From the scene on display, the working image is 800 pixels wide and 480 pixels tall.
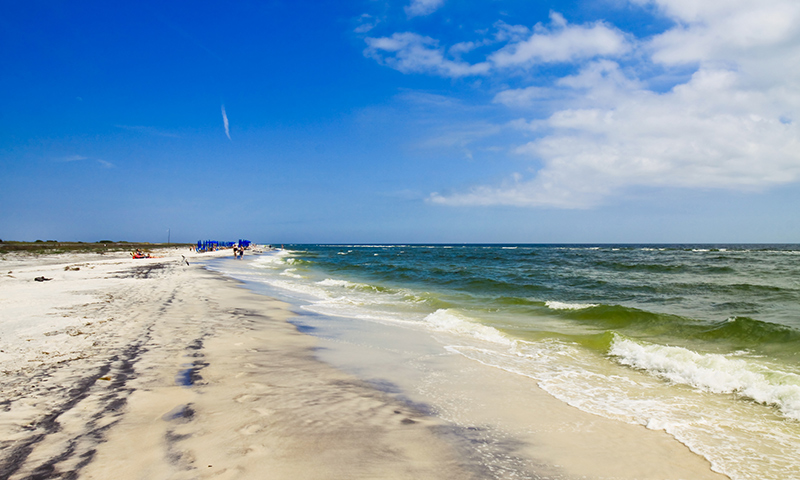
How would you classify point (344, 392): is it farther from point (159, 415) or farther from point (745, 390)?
point (745, 390)

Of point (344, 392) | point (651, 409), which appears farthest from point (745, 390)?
→ point (344, 392)

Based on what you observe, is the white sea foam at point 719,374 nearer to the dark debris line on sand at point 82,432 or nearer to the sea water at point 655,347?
the sea water at point 655,347

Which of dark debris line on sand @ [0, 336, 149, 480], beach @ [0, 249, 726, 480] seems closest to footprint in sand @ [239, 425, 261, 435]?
beach @ [0, 249, 726, 480]

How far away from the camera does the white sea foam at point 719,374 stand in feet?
17.1

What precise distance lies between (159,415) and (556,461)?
4.09 m

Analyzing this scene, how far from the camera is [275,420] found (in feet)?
13.5

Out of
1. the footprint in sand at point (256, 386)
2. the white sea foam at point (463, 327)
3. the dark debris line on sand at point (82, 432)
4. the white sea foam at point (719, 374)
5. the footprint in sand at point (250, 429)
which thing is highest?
the dark debris line on sand at point (82, 432)

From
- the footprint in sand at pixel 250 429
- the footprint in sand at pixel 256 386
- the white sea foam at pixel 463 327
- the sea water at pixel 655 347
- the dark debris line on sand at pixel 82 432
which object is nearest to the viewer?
the dark debris line on sand at pixel 82 432

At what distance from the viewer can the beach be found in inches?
128

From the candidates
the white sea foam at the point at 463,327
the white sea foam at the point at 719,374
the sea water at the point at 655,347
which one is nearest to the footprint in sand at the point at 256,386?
the sea water at the point at 655,347

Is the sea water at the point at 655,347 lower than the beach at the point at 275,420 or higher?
lower

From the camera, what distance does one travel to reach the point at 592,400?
521cm

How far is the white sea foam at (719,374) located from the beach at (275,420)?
2.49 metres

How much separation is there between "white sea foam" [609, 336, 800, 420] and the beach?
2490mm
